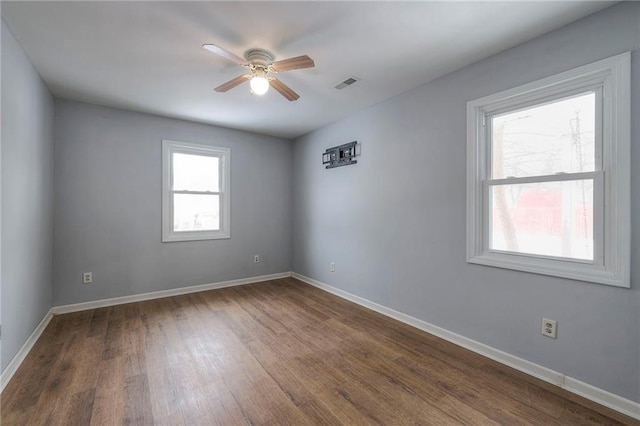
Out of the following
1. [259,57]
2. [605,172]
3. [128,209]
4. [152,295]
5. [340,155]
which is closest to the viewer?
[605,172]

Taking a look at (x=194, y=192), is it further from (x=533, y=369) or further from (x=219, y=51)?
(x=533, y=369)

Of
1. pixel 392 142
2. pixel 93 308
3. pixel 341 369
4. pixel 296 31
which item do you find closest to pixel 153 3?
pixel 296 31

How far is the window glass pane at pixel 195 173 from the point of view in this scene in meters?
4.15

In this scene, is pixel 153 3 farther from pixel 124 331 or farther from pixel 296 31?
pixel 124 331

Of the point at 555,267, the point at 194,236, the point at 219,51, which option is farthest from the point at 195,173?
the point at 555,267

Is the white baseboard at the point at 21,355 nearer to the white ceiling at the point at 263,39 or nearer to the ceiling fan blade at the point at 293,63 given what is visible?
the white ceiling at the point at 263,39

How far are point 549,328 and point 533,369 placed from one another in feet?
1.16

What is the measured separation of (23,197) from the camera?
238cm

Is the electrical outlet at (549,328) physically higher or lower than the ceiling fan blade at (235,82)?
lower

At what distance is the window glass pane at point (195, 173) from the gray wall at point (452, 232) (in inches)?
66.0

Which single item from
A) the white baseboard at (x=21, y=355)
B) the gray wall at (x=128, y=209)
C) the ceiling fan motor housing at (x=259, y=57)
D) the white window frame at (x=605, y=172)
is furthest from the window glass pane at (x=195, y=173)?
the white window frame at (x=605, y=172)

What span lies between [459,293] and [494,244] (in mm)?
563

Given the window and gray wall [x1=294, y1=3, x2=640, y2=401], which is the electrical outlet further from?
the window

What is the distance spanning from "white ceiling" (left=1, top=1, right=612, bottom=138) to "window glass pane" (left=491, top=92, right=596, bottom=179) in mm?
582
